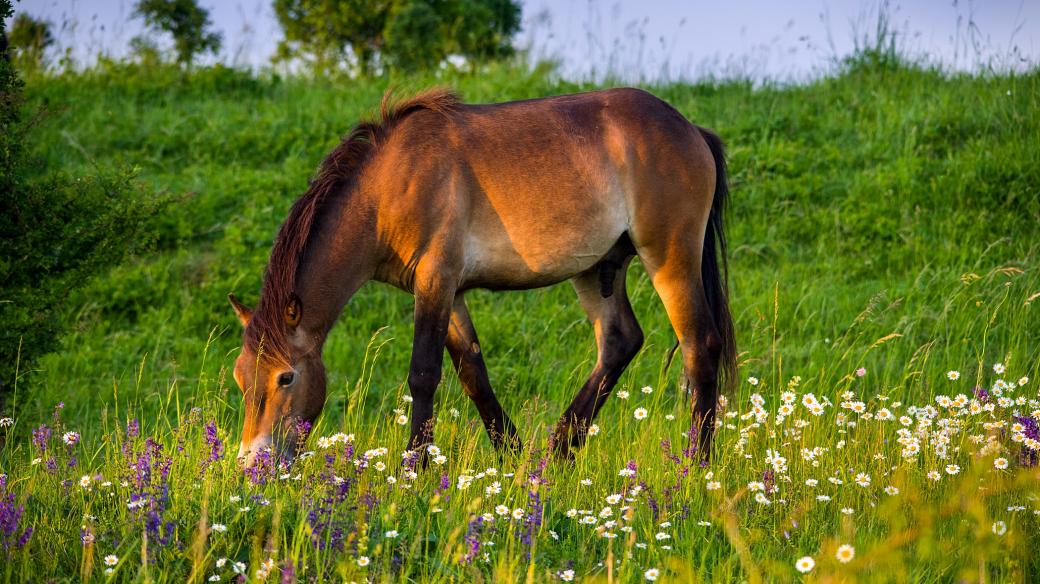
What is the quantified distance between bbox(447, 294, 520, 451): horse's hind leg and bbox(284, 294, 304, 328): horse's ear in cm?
105

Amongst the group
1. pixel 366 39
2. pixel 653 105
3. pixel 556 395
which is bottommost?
pixel 556 395

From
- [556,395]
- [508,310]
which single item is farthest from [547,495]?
[508,310]

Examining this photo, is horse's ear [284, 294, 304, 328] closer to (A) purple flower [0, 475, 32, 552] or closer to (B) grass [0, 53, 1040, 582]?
(B) grass [0, 53, 1040, 582]

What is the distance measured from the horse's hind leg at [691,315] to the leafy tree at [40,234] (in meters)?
3.04

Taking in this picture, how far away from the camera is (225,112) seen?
10945mm

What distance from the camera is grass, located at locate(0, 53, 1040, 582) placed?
338cm

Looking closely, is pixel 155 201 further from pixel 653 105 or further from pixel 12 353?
pixel 653 105

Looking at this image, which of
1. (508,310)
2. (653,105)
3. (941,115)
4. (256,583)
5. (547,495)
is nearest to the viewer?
(256,583)

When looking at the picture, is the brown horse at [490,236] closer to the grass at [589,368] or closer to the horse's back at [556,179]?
the horse's back at [556,179]

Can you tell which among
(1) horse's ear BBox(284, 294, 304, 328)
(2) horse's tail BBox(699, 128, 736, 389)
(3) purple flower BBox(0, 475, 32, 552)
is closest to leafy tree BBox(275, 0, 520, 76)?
(2) horse's tail BBox(699, 128, 736, 389)

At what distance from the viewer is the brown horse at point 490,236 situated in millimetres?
4770

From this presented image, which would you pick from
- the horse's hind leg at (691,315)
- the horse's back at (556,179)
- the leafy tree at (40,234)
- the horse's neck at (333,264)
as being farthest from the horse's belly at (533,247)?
the leafy tree at (40,234)

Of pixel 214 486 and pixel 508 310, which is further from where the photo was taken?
pixel 508 310

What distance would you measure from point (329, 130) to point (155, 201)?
472cm
